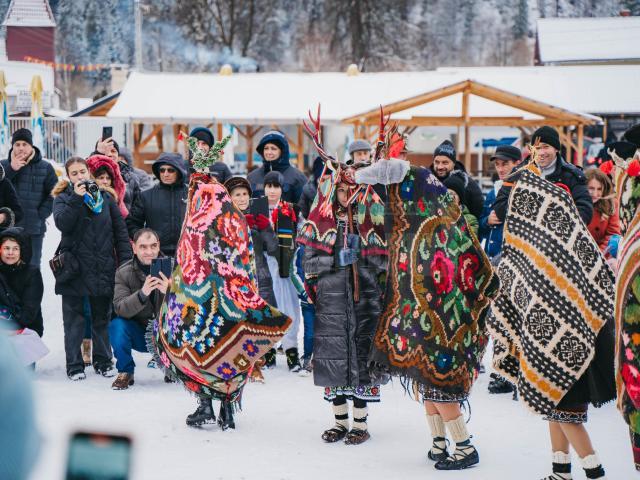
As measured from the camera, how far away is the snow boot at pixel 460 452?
523 centimetres

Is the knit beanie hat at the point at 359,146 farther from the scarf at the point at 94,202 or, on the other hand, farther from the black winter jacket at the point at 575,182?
the scarf at the point at 94,202

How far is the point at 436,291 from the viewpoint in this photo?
5.16 m

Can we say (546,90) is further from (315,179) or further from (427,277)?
(427,277)

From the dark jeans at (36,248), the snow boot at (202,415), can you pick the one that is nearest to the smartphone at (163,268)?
the snow boot at (202,415)

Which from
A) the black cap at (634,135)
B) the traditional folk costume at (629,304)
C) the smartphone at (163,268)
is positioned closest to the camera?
the traditional folk costume at (629,304)

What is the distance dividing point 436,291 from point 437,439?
90cm

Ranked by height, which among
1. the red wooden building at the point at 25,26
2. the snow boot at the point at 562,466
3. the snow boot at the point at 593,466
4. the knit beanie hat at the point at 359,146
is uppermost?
the red wooden building at the point at 25,26

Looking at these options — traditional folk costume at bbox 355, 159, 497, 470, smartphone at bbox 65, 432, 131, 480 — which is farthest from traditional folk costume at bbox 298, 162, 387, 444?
smartphone at bbox 65, 432, 131, 480

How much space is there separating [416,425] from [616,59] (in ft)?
116

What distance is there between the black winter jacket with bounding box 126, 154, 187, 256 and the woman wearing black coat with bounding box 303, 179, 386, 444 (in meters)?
2.11

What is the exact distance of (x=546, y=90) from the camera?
2884cm

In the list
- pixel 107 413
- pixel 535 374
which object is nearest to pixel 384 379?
pixel 535 374

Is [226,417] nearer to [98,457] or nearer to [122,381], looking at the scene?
[122,381]

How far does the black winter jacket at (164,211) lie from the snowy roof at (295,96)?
14490 millimetres
